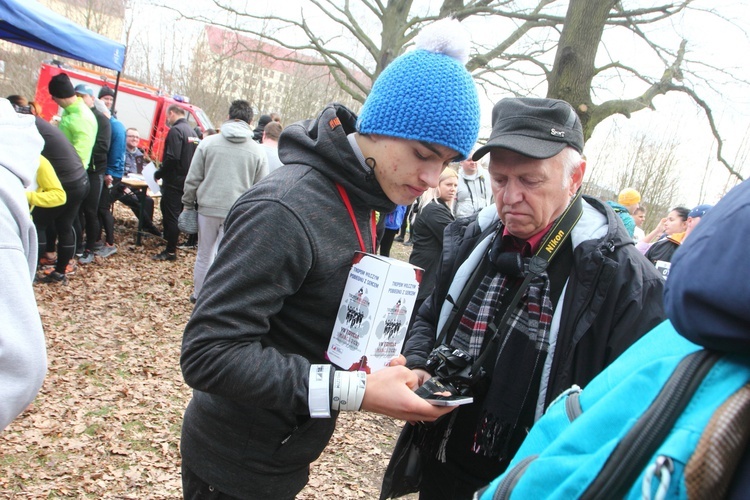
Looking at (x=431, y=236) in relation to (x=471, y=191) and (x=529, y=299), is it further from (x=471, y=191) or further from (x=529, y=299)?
(x=529, y=299)

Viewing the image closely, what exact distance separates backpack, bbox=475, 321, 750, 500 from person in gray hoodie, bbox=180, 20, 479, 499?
596 millimetres

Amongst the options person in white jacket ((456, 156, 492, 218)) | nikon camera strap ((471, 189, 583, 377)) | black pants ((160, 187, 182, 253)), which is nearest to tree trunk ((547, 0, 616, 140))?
person in white jacket ((456, 156, 492, 218))

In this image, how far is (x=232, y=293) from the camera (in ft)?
4.22

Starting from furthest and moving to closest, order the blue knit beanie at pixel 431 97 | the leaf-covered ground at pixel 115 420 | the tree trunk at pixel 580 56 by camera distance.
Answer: the tree trunk at pixel 580 56 < the leaf-covered ground at pixel 115 420 < the blue knit beanie at pixel 431 97

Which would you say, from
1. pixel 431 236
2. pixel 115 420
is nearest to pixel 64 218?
pixel 115 420

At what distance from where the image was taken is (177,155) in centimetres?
751

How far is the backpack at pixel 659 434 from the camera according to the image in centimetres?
61

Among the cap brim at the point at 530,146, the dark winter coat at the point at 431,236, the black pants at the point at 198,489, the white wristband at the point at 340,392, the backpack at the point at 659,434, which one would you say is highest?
the cap brim at the point at 530,146

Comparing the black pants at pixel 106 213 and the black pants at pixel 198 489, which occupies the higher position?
the black pants at pixel 198 489

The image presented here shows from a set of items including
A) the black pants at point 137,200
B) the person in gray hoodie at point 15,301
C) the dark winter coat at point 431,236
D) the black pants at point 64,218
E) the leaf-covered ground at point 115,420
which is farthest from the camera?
the black pants at point 137,200

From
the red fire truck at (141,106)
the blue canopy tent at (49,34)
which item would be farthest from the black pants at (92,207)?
the red fire truck at (141,106)

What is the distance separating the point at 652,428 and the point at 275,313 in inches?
38.4

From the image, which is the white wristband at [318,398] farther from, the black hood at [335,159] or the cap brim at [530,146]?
the cap brim at [530,146]

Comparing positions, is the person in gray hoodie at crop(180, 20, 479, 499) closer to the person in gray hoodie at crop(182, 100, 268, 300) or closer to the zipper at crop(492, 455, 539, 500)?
the zipper at crop(492, 455, 539, 500)
